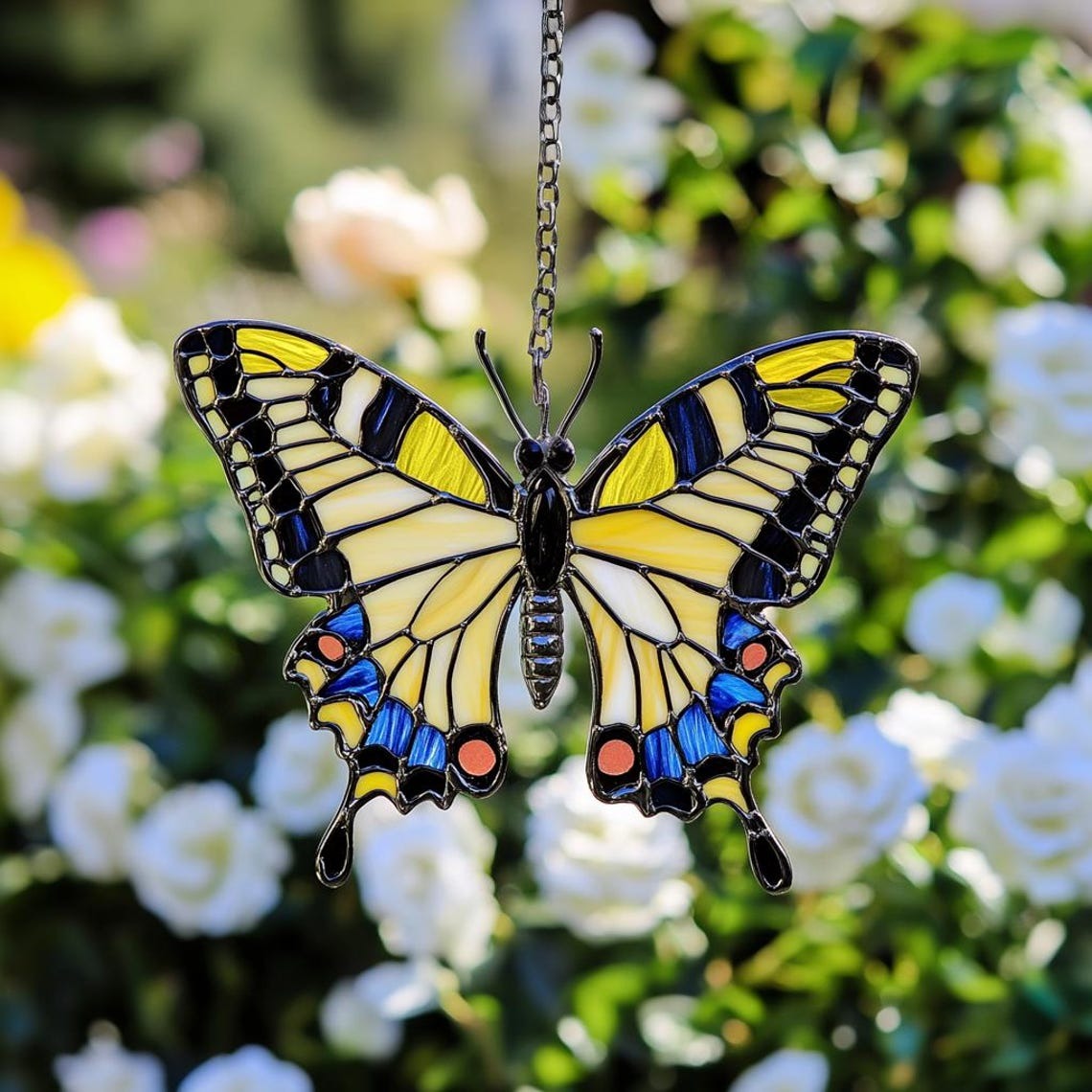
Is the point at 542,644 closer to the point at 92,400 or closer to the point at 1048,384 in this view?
the point at 1048,384

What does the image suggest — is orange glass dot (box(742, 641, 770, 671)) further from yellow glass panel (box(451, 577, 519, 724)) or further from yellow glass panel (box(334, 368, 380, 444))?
yellow glass panel (box(334, 368, 380, 444))

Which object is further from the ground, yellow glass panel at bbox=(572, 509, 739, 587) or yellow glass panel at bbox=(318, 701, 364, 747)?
yellow glass panel at bbox=(572, 509, 739, 587)

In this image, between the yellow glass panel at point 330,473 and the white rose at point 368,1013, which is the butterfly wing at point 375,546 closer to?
the yellow glass panel at point 330,473

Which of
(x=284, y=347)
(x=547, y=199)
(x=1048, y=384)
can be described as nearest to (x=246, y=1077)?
(x=284, y=347)

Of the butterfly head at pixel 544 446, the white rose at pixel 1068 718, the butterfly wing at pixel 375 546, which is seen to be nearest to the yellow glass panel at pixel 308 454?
the butterfly wing at pixel 375 546

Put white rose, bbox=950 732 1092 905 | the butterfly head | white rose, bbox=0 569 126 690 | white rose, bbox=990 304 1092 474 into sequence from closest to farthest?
the butterfly head < white rose, bbox=950 732 1092 905 < white rose, bbox=990 304 1092 474 < white rose, bbox=0 569 126 690

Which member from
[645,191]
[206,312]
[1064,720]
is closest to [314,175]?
[206,312]

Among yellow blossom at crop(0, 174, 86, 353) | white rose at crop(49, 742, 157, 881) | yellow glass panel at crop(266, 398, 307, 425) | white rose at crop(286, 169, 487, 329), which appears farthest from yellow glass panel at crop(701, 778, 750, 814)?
yellow blossom at crop(0, 174, 86, 353)
